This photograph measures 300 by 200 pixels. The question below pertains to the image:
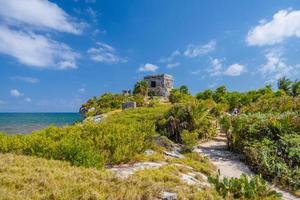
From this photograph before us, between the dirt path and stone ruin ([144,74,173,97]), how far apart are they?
57.0 meters

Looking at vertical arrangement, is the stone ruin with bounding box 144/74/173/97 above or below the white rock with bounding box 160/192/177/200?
above

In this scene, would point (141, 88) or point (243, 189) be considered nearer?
point (243, 189)

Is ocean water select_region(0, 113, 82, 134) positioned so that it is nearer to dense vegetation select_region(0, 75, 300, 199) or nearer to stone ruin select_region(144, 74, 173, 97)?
dense vegetation select_region(0, 75, 300, 199)

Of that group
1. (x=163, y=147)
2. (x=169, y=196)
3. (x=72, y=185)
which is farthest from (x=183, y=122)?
(x=72, y=185)

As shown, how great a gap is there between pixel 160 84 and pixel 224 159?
64354 mm

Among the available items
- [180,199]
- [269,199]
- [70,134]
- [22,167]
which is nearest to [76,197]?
[180,199]

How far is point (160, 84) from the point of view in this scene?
253ft

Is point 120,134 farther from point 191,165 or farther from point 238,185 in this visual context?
point 238,185

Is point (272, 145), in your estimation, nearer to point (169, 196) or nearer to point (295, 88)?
point (169, 196)


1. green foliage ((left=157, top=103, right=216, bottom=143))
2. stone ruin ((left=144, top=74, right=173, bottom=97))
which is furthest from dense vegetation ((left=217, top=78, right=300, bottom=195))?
stone ruin ((left=144, top=74, right=173, bottom=97))

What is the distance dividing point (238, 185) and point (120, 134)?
14.9 ft

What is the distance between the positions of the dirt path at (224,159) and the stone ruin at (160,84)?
57019mm

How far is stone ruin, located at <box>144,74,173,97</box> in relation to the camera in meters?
75.3

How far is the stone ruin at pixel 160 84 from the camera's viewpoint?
247 feet
